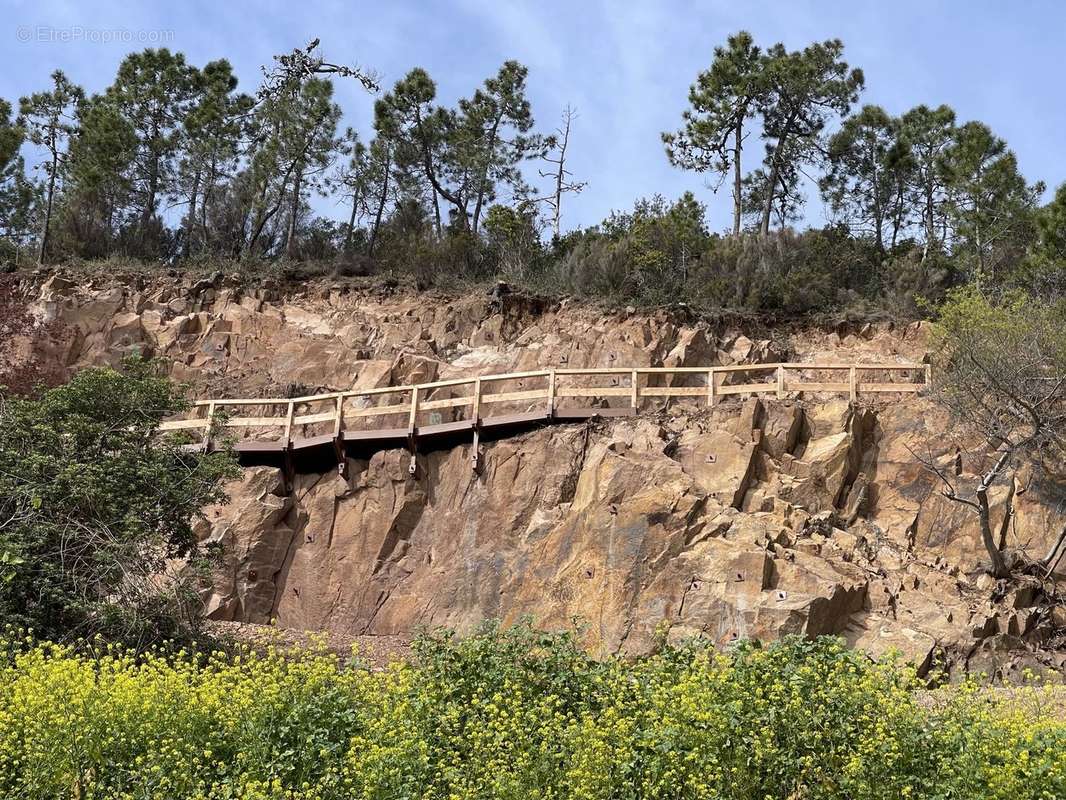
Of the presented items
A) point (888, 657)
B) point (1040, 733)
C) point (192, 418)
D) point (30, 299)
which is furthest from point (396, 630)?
point (30, 299)

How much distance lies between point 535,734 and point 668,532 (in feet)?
23.7

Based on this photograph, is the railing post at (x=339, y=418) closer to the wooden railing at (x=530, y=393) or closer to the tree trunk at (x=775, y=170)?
the wooden railing at (x=530, y=393)

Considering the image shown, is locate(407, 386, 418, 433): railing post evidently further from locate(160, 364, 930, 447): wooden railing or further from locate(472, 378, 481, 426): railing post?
locate(472, 378, 481, 426): railing post

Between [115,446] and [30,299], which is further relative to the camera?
[30,299]

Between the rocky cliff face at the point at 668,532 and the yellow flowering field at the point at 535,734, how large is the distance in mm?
4256

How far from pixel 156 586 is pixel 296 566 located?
4.90 meters

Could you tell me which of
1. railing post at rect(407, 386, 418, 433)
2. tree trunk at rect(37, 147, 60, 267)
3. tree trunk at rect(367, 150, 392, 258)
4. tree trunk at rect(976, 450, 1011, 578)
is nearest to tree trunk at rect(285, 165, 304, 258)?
tree trunk at rect(367, 150, 392, 258)

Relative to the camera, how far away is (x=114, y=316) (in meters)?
32.4

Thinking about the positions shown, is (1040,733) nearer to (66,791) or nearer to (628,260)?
(66,791)

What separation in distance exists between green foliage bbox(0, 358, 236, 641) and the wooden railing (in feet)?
6.67

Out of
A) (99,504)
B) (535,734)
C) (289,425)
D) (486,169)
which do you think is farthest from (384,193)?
(535,734)

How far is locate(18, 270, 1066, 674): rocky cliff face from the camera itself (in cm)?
1973

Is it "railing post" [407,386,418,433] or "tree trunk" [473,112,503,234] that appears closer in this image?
"railing post" [407,386,418,433]

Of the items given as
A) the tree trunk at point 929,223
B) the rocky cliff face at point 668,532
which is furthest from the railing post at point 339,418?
the tree trunk at point 929,223
